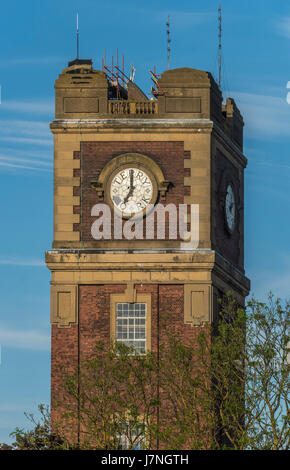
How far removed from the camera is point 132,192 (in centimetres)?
8806

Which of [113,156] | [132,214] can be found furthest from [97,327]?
[113,156]

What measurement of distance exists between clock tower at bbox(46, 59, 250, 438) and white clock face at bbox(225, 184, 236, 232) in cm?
153

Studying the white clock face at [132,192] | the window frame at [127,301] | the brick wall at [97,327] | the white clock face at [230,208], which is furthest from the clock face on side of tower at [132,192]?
the white clock face at [230,208]

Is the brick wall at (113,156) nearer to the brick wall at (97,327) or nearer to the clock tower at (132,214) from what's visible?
the clock tower at (132,214)

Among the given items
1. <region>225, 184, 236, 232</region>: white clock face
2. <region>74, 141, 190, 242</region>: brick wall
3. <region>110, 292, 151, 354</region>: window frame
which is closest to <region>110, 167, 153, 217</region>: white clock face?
<region>74, 141, 190, 242</region>: brick wall

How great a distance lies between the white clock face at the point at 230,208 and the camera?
9069 cm

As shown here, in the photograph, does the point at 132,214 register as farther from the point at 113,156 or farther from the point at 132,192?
the point at 113,156

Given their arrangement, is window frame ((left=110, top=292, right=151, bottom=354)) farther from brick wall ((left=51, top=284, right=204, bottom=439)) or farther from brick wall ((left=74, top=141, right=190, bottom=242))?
brick wall ((left=74, top=141, right=190, bottom=242))

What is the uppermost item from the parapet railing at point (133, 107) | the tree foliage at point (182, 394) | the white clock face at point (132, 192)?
the parapet railing at point (133, 107)

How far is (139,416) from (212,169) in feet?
35.2

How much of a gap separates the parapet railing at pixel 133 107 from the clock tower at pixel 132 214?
4 centimetres
